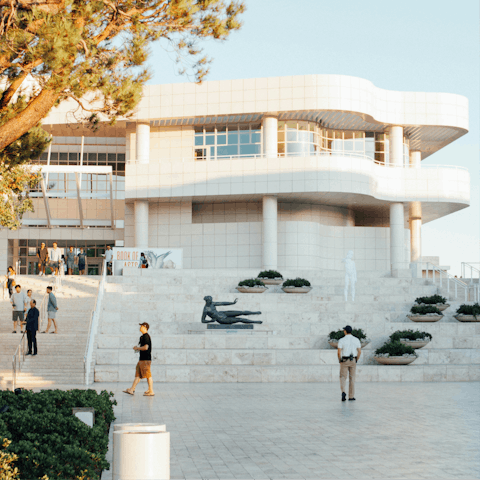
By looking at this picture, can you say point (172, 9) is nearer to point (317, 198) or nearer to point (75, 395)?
point (75, 395)

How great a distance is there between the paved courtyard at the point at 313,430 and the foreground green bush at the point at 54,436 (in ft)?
1.98

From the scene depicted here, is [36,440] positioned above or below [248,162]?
below

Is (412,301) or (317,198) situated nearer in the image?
(412,301)

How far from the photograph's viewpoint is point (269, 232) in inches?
1415

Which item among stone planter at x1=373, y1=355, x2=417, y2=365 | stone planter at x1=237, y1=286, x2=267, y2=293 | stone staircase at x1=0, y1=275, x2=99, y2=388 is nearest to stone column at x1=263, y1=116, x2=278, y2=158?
stone planter at x1=237, y1=286, x2=267, y2=293

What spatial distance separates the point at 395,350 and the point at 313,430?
9614 millimetres

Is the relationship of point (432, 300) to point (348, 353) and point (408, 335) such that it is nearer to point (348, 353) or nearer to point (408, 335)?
point (408, 335)

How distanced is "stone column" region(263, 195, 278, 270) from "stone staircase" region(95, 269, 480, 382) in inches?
268

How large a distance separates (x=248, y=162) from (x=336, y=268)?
26.4ft

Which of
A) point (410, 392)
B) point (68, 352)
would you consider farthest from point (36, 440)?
point (68, 352)

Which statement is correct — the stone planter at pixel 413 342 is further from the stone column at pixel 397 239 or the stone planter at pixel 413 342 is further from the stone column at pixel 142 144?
the stone column at pixel 142 144

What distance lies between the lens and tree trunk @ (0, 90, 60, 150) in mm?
9852

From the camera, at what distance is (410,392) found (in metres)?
15.7

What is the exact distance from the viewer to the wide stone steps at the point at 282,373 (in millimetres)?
→ 17661
